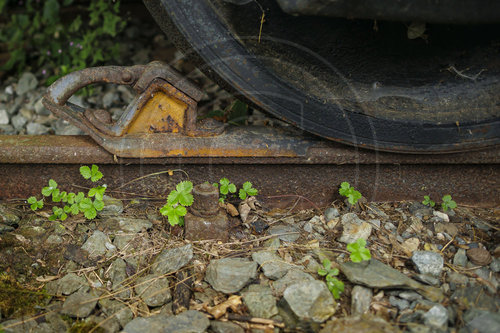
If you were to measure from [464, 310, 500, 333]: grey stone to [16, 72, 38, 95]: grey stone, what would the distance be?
306 cm

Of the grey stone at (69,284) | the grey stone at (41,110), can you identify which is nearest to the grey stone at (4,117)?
the grey stone at (41,110)

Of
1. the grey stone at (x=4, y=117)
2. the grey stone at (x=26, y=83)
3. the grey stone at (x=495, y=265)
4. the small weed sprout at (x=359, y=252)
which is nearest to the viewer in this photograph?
the small weed sprout at (x=359, y=252)

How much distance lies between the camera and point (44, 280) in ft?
5.70

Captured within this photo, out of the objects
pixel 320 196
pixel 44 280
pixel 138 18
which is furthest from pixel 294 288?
pixel 138 18

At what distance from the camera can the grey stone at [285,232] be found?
1.96m

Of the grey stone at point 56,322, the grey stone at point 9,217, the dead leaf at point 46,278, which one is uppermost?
the grey stone at point 9,217

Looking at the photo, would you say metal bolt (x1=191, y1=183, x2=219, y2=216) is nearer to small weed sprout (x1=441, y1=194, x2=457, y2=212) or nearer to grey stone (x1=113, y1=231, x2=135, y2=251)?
grey stone (x1=113, y1=231, x2=135, y2=251)

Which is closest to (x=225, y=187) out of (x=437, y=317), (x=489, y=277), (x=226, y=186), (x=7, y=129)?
(x=226, y=186)

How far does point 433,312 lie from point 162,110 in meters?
1.29

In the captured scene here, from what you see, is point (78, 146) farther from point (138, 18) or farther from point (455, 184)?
point (138, 18)

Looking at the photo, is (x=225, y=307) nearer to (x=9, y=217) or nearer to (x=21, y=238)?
(x=21, y=238)

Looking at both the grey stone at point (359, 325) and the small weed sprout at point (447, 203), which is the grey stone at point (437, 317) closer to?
the grey stone at point (359, 325)

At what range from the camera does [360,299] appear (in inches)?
63.0

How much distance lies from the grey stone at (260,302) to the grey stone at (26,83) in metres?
2.45
